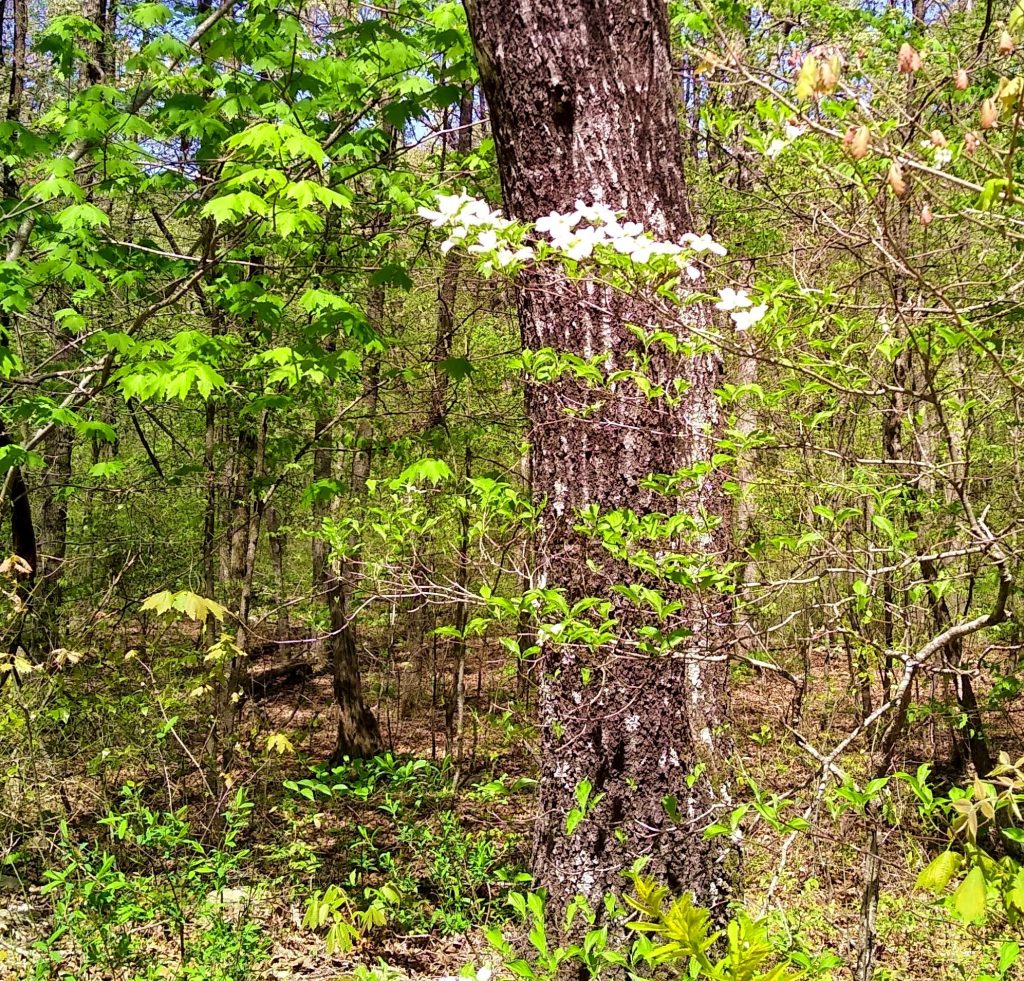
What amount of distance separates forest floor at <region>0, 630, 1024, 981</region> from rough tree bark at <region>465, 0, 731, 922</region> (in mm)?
218

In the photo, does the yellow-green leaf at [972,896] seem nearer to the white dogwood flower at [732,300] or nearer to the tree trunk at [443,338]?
the white dogwood flower at [732,300]

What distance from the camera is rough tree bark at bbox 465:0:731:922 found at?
7.01 ft

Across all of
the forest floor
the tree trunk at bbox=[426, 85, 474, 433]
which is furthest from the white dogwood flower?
the tree trunk at bbox=[426, 85, 474, 433]

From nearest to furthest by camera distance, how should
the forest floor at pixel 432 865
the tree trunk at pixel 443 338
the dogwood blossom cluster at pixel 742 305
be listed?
the dogwood blossom cluster at pixel 742 305, the forest floor at pixel 432 865, the tree trunk at pixel 443 338

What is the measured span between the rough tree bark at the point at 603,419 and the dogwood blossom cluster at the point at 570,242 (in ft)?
1.37

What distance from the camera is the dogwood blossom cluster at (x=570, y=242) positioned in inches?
61.2

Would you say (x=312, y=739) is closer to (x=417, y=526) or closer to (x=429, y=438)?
(x=429, y=438)

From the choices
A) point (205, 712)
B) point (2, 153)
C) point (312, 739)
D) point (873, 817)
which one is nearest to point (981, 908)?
point (873, 817)

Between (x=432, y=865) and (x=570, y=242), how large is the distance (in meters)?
3.84

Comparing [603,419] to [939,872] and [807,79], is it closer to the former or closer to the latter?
[807,79]

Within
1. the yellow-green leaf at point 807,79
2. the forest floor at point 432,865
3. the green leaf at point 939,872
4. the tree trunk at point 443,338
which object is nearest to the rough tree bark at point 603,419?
the forest floor at point 432,865

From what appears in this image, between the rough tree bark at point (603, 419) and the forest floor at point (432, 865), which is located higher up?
the rough tree bark at point (603, 419)

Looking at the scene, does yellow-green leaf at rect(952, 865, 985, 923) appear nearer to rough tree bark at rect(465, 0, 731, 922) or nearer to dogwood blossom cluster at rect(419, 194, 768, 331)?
dogwood blossom cluster at rect(419, 194, 768, 331)

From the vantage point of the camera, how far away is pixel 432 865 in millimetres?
4379
